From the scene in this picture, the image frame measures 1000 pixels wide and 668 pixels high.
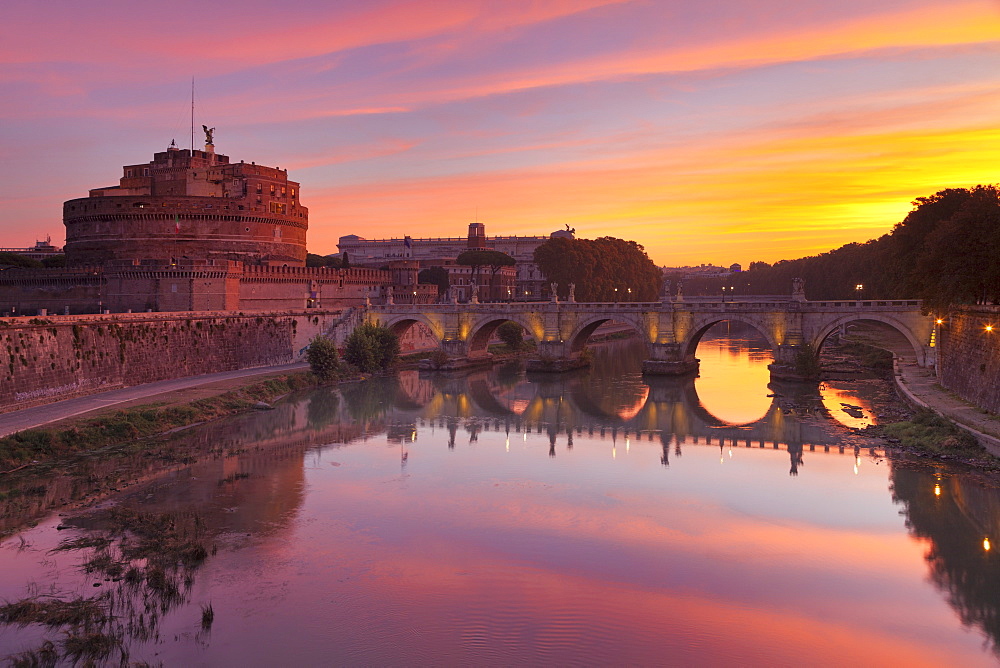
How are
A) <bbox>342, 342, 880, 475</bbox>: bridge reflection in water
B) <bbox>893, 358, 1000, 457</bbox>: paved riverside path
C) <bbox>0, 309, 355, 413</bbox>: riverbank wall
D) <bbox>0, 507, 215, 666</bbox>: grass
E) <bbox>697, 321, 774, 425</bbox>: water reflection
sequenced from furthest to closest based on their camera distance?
<bbox>697, 321, 774, 425</bbox>: water reflection, <bbox>342, 342, 880, 475</bbox>: bridge reflection in water, <bbox>0, 309, 355, 413</bbox>: riverbank wall, <bbox>893, 358, 1000, 457</bbox>: paved riverside path, <bbox>0, 507, 215, 666</bbox>: grass

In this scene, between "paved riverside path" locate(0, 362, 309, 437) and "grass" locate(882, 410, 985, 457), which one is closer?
"grass" locate(882, 410, 985, 457)

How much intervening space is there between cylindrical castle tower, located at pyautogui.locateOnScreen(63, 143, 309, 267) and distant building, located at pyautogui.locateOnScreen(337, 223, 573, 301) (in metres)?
25.2

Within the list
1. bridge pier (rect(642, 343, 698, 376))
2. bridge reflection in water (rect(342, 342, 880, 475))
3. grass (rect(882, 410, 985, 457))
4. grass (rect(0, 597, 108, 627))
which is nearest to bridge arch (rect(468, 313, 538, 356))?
bridge reflection in water (rect(342, 342, 880, 475))

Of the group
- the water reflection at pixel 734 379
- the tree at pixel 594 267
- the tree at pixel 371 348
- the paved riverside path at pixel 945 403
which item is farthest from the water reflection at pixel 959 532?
the tree at pixel 594 267

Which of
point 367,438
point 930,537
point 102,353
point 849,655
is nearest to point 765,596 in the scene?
point 849,655

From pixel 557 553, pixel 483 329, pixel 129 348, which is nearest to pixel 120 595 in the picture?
pixel 557 553

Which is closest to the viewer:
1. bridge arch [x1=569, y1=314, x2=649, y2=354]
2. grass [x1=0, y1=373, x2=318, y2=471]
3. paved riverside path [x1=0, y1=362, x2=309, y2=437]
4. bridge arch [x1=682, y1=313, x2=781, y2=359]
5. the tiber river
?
the tiber river

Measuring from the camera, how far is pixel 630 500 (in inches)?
861

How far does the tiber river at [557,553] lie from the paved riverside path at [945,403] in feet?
5.47

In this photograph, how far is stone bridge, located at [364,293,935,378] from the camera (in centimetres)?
4241

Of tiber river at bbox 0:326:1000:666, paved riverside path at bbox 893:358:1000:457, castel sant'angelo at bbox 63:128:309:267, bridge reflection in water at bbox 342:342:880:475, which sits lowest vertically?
tiber river at bbox 0:326:1000:666

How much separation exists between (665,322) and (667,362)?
2.51 meters

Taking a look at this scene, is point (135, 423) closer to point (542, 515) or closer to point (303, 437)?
point (303, 437)

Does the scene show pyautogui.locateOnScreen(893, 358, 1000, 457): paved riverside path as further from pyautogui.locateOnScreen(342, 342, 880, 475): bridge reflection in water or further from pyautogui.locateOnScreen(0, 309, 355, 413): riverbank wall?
pyautogui.locateOnScreen(0, 309, 355, 413): riverbank wall
